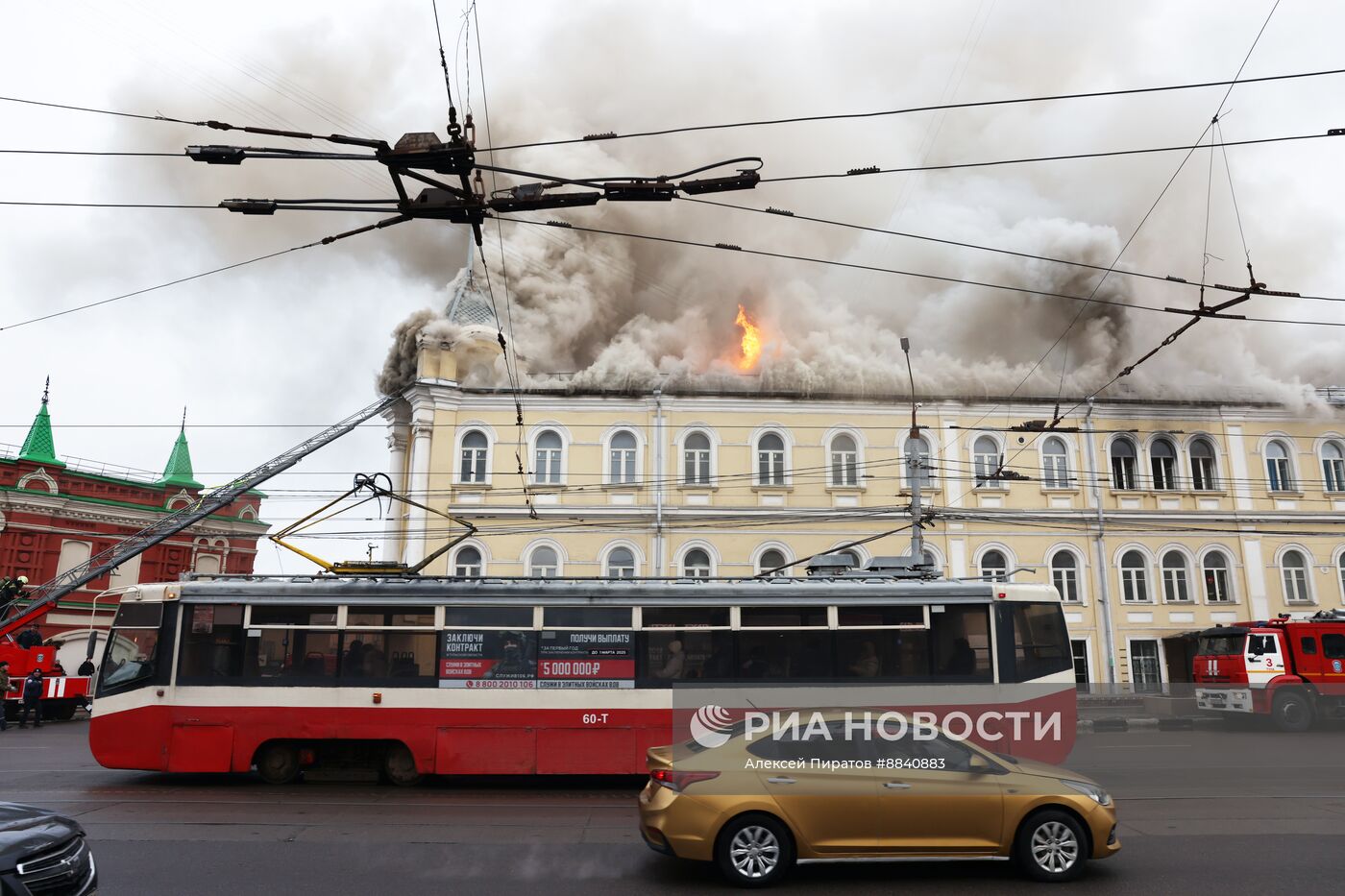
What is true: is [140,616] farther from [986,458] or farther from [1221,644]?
[986,458]

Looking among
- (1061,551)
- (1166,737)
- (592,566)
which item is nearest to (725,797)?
(1166,737)

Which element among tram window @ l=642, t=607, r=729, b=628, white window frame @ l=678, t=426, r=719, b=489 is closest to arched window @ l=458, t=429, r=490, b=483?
white window frame @ l=678, t=426, r=719, b=489

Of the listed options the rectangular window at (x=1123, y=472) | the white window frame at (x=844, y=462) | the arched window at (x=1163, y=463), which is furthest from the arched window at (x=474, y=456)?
the arched window at (x=1163, y=463)

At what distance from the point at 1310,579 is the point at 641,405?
2434cm

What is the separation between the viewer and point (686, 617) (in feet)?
45.3

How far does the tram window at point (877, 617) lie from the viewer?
540 inches

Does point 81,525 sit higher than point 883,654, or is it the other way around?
point 81,525

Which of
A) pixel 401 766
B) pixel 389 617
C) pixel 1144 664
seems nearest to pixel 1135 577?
pixel 1144 664

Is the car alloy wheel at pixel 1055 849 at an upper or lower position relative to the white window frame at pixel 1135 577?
lower

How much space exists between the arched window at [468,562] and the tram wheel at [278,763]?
1649 centimetres

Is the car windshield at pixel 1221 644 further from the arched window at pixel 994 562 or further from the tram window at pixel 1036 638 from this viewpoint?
the tram window at pixel 1036 638

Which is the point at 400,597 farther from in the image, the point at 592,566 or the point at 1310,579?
the point at 1310,579

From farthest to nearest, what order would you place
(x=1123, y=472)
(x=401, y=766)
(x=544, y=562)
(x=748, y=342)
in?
(x=748, y=342) → (x=1123, y=472) → (x=544, y=562) → (x=401, y=766)

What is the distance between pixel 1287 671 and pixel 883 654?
1652 centimetres
